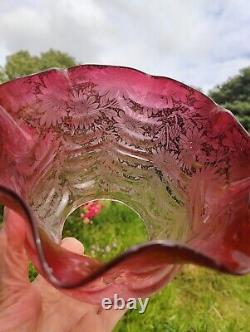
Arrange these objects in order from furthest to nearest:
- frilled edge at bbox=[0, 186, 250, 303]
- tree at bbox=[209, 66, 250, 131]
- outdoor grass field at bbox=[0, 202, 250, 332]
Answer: tree at bbox=[209, 66, 250, 131] < outdoor grass field at bbox=[0, 202, 250, 332] < frilled edge at bbox=[0, 186, 250, 303]

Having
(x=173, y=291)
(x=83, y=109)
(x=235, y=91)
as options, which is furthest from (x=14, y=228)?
(x=235, y=91)

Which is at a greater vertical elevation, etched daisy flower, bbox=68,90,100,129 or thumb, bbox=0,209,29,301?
etched daisy flower, bbox=68,90,100,129

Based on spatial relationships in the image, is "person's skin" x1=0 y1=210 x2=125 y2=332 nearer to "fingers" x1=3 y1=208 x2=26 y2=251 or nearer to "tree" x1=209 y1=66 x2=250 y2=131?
"fingers" x1=3 y1=208 x2=26 y2=251

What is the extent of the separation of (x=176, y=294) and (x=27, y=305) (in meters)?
1.23

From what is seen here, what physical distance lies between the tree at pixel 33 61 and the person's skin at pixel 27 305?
2.56 m

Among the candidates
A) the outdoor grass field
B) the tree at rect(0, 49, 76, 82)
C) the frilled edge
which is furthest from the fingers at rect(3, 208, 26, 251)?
the tree at rect(0, 49, 76, 82)

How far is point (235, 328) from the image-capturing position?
5.83ft

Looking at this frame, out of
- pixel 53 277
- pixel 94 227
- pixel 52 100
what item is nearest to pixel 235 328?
pixel 94 227

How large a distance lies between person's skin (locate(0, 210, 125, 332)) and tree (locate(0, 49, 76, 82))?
2.56 metres

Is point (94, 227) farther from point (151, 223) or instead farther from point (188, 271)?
point (151, 223)

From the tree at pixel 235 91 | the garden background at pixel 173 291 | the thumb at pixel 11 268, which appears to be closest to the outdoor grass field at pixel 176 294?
the garden background at pixel 173 291

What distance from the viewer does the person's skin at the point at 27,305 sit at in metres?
0.81

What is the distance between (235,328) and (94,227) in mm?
787

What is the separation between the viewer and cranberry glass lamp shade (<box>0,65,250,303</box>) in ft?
2.56
